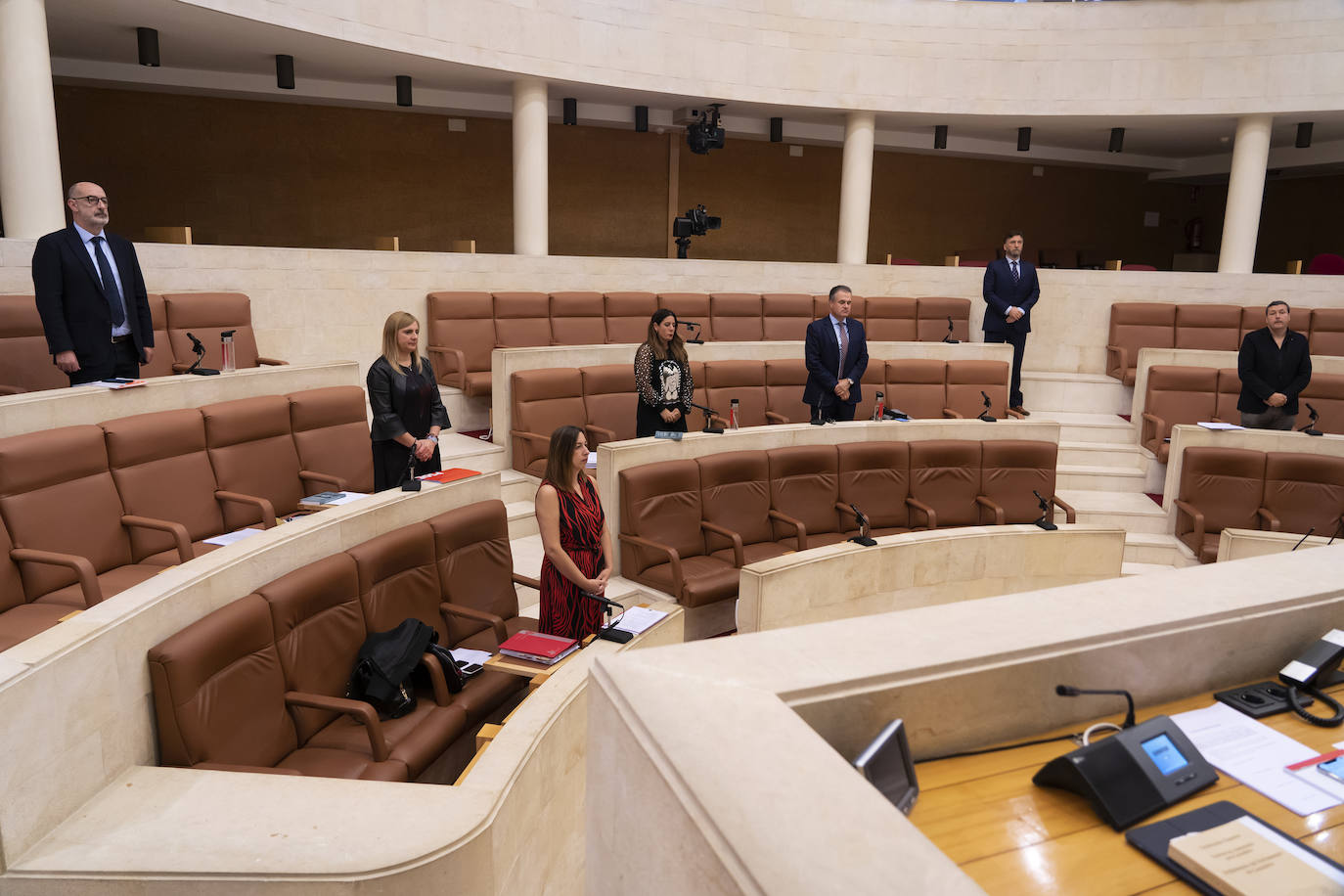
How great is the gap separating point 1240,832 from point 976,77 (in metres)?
8.56

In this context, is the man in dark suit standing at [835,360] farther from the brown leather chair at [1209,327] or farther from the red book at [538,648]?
the brown leather chair at [1209,327]

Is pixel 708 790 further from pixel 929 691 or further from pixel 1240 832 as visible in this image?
pixel 1240 832

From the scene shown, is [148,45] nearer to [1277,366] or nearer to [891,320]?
[891,320]

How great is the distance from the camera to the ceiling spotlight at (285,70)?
6.75 metres

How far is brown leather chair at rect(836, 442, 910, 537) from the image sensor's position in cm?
495

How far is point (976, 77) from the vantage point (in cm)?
856

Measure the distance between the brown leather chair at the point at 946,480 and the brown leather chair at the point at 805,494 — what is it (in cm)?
51

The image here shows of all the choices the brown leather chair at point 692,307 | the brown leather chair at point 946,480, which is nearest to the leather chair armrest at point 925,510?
the brown leather chair at point 946,480

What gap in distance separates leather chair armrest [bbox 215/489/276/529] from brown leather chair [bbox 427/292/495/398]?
2.78 metres

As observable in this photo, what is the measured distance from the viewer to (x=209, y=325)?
5328mm

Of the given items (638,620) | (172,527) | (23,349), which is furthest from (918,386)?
(23,349)

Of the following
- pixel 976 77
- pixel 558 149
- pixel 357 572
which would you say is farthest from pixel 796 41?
pixel 357 572

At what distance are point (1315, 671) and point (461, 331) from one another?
5698 millimetres

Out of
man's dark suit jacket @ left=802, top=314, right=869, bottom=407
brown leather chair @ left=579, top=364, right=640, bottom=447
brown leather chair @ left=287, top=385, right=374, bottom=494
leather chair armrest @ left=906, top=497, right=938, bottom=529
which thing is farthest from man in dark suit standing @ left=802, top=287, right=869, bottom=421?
brown leather chair @ left=287, top=385, right=374, bottom=494
